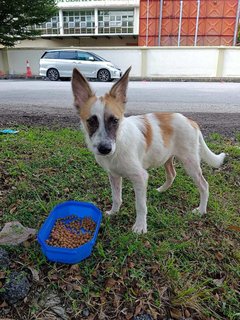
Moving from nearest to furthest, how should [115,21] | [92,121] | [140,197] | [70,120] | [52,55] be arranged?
[92,121] < [140,197] < [70,120] < [52,55] < [115,21]

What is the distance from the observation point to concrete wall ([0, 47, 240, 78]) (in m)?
22.3

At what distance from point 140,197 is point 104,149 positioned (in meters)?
0.73

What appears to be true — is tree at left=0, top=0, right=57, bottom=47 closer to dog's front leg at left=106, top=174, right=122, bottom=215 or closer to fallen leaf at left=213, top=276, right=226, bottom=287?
dog's front leg at left=106, top=174, right=122, bottom=215

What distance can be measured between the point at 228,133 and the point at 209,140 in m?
0.78

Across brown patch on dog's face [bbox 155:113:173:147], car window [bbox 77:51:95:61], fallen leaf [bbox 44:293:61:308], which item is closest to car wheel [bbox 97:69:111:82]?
car window [bbox 77:51:95:61]

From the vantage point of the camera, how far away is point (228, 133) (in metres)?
Answer: 6.22

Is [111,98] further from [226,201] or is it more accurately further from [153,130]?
[226,201]

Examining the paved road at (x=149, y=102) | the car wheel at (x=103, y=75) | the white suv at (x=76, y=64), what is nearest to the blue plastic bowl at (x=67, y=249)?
the paved road at (x=149, y=102)

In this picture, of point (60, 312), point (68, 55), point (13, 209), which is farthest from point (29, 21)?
point (60, 312)

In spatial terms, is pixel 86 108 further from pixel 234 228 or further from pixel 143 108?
pixel 143 108

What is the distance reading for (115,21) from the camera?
122 feet

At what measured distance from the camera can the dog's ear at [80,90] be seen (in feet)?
9.45

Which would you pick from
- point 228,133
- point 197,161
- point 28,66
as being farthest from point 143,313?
point 28,66

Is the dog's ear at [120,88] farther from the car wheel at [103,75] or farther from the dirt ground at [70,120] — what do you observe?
the car wheel at [103,75]
